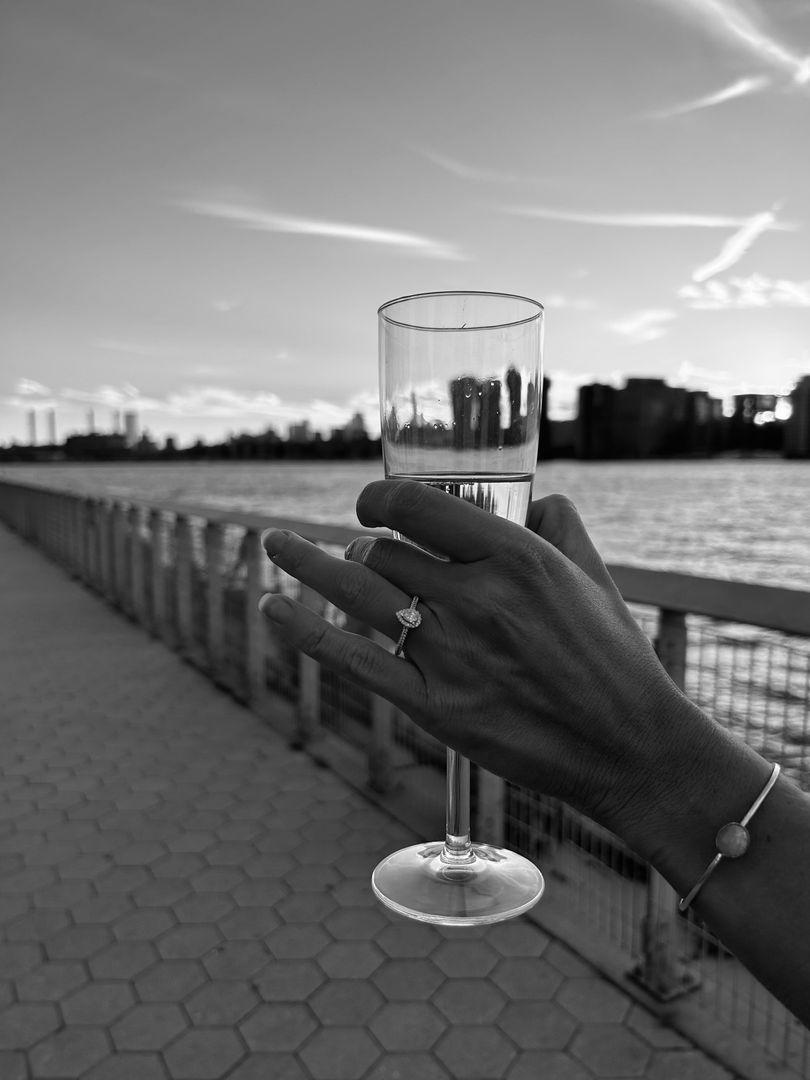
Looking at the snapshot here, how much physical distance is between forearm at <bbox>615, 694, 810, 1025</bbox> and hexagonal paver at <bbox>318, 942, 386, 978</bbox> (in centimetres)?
228

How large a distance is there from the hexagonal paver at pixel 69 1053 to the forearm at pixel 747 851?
2196 millimetres

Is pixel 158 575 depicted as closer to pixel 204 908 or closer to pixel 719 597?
pixel 204 908

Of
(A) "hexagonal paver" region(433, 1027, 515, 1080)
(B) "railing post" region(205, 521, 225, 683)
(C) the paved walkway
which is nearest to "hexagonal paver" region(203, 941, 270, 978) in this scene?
(C) the paved walkway

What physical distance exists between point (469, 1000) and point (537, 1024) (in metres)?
0.23

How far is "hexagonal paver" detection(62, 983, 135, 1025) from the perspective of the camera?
244 centimetres

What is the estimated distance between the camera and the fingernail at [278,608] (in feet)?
2.32

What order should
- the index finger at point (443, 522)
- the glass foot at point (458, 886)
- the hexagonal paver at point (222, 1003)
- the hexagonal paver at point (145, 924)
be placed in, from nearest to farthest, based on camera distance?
1. the index finger at point (443, 522)
2. the glass foot at point (458, 886)
3. the hexagonal paver at point (222, 1003)
4. the hexagonal paver at point (145, 924)

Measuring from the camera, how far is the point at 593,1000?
2.53 meters

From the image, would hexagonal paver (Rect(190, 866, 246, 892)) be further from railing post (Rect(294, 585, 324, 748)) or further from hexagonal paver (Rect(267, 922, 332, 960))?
railing post (Rect(294, 585, 324, 748))

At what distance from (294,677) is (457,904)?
182 inches

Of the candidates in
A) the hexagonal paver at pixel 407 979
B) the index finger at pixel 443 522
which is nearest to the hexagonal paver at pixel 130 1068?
the hexagonal paver at pixel 407 979

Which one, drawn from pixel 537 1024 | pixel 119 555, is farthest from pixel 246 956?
pixel 119 555

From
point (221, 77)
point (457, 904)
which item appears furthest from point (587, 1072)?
point (221, 77)

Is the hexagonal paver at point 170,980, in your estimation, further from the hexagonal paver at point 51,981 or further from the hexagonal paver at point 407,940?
the hexagonal paver at point 407,940
